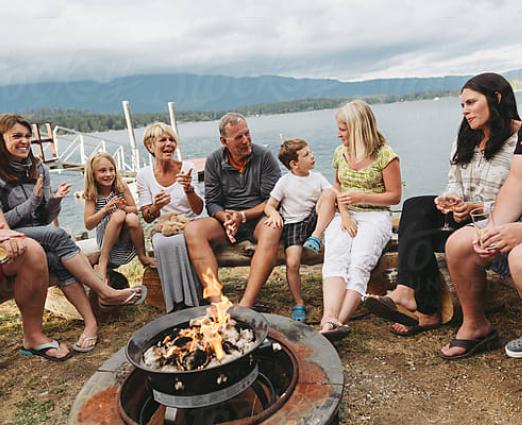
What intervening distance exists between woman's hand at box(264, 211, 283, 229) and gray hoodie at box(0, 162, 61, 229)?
64.7 inches

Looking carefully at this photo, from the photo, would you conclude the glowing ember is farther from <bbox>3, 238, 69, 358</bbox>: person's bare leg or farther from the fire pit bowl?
<bbox>3, 238, 69, 358</bbox>: person's bare leg

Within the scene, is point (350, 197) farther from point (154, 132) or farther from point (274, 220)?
point (154, 132)

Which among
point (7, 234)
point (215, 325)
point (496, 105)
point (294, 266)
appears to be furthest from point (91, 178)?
point (496, 105)

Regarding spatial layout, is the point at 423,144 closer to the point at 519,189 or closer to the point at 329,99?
the point at 329,99

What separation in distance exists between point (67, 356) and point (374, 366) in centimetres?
219

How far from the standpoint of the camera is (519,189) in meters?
2.48

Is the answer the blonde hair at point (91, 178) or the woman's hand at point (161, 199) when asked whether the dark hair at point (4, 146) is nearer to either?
the blonde hair at point (91, 178)

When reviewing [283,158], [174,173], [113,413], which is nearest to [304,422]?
[113,413]

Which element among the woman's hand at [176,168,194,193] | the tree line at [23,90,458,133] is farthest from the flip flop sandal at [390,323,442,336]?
the tree line at [23,90,458,133]

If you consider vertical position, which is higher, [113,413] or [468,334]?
[113,413]

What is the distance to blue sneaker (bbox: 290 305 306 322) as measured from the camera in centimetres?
340

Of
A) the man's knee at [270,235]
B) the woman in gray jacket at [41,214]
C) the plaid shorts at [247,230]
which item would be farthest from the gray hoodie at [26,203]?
the man's knee at [270,235]

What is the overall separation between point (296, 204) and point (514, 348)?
1.82m

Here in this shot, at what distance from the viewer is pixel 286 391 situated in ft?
6.31
